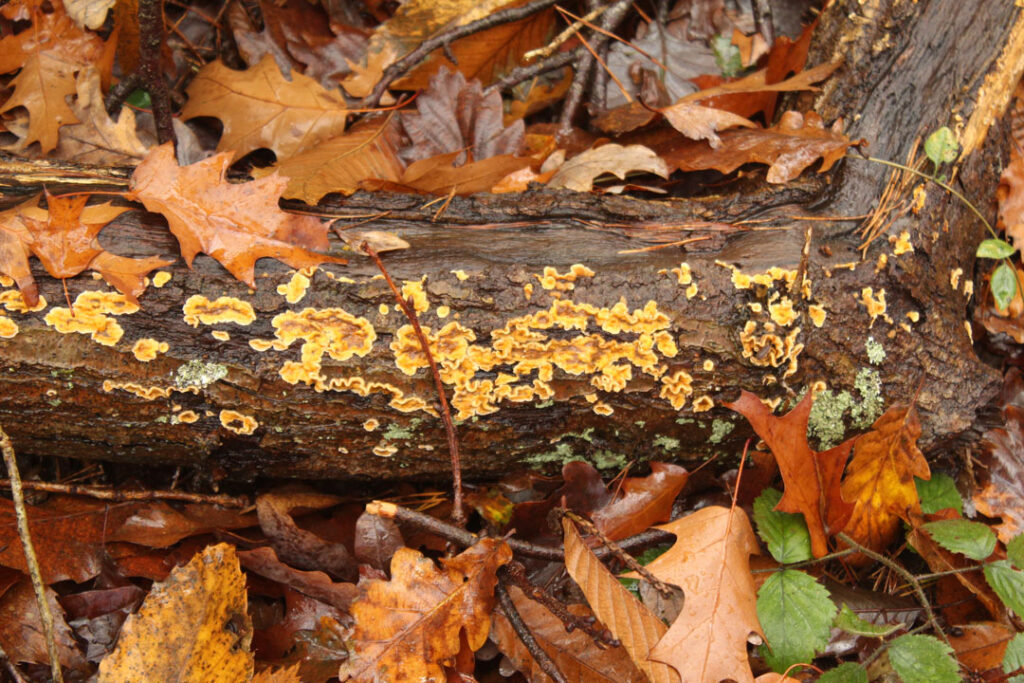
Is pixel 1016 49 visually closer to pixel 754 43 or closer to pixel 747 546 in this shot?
pixel 754 43

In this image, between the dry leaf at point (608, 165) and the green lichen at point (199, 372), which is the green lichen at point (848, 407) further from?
the green lichen at point (199, 372)

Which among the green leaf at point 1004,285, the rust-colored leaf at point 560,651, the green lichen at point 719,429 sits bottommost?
the rust-colored leaf at point 560,651

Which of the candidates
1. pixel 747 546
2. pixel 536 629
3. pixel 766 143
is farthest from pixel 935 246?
pixel 536 629

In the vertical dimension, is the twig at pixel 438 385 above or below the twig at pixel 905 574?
above

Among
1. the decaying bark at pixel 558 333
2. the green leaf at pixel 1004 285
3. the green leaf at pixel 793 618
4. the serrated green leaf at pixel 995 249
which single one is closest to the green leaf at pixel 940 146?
the decaying bark at pixel 558 333

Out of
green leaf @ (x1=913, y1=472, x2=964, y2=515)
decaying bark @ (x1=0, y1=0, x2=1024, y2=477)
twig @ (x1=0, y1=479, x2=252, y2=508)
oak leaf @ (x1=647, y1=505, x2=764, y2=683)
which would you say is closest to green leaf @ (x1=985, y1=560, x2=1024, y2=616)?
green leaf @ (x1=913, y1=472, x2=964, y2=515)

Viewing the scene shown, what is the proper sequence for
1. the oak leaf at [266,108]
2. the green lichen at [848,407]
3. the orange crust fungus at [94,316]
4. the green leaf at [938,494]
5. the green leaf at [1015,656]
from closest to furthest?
the orange crust fungus at [94,316], the green leaf at [1015,656], the green lichen at [848,407], the green leaf at [938,494], the oak leaf at [266,108]

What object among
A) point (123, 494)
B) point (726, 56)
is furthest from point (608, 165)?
point (123, 494)
